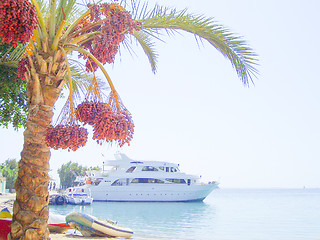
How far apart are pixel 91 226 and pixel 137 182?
138 ft

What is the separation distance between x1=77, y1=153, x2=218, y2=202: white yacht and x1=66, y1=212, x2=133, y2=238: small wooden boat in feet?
132

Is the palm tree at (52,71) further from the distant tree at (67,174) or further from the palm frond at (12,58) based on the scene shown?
the distant tree at (67,174)

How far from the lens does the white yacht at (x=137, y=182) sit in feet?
184

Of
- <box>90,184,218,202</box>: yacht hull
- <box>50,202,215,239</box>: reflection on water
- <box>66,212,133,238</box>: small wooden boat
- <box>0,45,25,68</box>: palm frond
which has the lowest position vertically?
<box>50,202,215,239</box>: reflection on water

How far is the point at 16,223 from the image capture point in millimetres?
4875

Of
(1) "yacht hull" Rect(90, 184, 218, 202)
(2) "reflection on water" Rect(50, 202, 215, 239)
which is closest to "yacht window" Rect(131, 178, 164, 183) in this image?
(1) "yacht hull" Rect(90, 184, 218, 202)

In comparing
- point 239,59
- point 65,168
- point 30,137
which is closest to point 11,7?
point 30,137

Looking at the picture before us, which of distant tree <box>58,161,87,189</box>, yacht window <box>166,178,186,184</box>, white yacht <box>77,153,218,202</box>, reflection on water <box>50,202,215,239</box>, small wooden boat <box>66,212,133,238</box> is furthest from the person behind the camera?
distant tree <box>58,161,87,189</box>

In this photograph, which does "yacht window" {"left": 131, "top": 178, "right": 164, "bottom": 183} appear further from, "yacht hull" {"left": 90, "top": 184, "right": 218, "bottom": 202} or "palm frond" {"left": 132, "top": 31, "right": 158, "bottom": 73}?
"palm frond" {"left": 132, "top": 31, "right": 158, "bottom": 73}

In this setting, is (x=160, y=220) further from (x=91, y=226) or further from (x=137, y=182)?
(x=137, y=182)

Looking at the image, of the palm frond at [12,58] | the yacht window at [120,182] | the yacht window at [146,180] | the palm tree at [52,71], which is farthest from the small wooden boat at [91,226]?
the yacht window at [120,182]

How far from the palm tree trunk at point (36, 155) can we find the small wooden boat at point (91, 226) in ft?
34.1

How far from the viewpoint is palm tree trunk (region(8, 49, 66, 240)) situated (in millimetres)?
4875

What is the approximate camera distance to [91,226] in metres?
15.0
